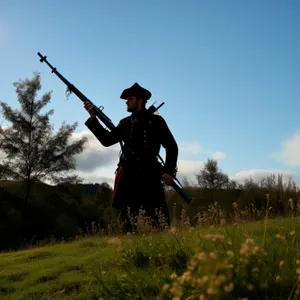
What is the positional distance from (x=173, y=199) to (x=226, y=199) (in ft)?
8.76

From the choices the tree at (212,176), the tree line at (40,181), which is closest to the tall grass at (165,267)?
the tree line at (40,181)

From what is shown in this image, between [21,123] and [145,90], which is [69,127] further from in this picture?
[145,90]

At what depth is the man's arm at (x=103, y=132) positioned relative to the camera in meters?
7.26

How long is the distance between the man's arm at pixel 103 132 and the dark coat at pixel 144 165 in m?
0.25

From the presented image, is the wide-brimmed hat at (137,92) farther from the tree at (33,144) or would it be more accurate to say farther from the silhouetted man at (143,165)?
the tree at (33,144)

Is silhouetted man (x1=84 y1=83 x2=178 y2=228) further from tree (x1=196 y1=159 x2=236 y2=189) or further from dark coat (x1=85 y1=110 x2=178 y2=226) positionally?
tree (x1=196 y1=159 x2=236 y2=189)

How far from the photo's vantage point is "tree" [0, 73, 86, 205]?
74.2ft

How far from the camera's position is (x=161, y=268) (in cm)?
433

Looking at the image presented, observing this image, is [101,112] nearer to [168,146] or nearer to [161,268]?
[168,146]

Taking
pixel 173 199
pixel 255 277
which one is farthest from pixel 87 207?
pixel 255 277

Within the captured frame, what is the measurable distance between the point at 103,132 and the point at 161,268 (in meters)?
3.51

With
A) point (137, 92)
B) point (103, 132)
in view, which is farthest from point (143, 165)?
point (137, 92)

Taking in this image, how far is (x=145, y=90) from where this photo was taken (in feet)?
23.9

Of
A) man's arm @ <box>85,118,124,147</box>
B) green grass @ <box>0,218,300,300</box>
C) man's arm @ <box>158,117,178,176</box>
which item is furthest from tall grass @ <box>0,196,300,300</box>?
man's arm @ <box>85,118,124,147</box>
